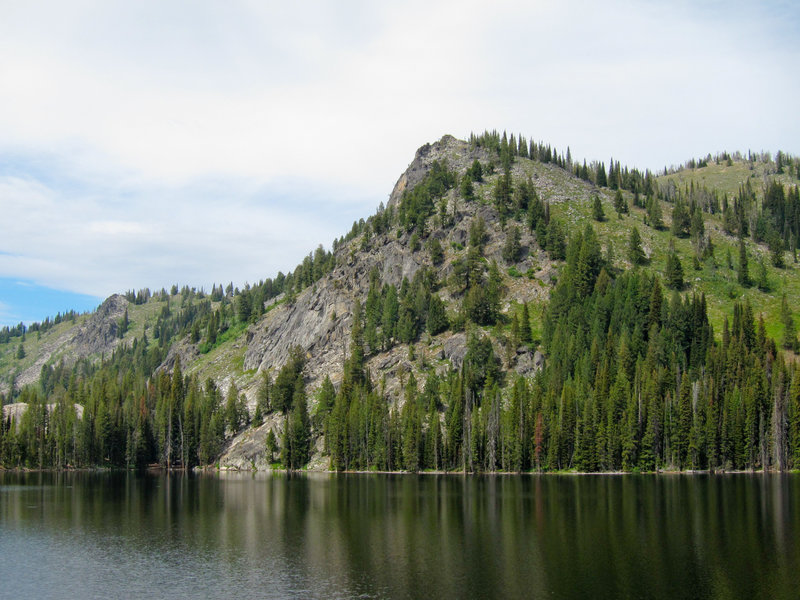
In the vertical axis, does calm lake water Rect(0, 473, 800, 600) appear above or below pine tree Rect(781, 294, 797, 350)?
below

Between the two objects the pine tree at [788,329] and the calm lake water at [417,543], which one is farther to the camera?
the pine tree at [788,329]

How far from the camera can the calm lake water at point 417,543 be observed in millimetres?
53125

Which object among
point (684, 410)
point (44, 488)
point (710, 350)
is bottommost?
point (44, 488)

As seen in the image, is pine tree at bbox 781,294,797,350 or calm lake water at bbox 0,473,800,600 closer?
calm lake water at bbox 0,473,800,600

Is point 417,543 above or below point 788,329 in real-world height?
below

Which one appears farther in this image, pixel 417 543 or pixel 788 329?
pixel 788 329

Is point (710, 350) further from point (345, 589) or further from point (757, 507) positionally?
point (345, 589)

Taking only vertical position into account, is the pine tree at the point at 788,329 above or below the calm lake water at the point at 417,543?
above

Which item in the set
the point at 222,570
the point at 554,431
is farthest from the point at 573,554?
the point at 554,431

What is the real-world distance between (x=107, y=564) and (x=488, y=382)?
474 feet

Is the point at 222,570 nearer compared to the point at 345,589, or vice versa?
the point at 345,589

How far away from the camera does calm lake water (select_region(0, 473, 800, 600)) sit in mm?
53125

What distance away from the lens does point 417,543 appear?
232 ft

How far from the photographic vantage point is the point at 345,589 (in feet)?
174
